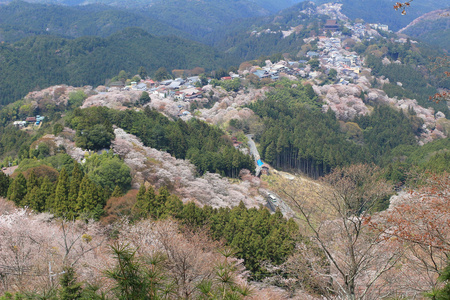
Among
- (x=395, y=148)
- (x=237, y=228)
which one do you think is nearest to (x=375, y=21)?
(x=395, y=148)

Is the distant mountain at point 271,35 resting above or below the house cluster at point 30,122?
above

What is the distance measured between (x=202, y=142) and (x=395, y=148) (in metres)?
27.5

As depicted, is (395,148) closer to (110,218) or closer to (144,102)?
(144,102)

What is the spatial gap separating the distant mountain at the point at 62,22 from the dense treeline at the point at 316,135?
95895 millimetres

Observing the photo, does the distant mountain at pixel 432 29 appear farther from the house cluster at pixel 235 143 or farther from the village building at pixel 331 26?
the house cluster at pixel 235 143

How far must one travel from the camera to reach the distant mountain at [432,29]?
14988 cm

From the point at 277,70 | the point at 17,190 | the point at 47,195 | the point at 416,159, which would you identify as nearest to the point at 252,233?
the point at 47,195

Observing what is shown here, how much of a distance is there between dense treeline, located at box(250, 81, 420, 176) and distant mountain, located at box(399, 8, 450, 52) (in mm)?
113251

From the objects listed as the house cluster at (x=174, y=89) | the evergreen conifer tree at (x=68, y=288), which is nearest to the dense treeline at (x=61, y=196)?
the evergreen conifer tree at (x=68, y=288)

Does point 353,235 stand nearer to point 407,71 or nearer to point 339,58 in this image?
point 339,58

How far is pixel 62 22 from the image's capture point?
139 meters

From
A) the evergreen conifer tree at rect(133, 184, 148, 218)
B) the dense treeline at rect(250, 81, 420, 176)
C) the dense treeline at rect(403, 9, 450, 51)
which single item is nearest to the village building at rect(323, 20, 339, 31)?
the dense treeline at rect(403, 9, 450, 51)

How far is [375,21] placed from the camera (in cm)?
19512

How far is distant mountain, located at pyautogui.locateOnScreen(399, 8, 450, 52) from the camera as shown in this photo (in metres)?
150
